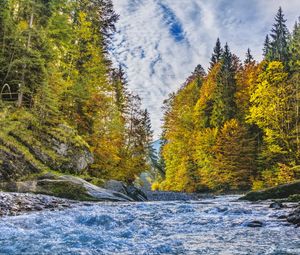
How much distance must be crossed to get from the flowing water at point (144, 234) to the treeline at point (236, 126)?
21397 mm

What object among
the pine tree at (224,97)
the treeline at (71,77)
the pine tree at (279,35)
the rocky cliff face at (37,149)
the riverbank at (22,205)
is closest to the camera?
the riverbank at (22,205)

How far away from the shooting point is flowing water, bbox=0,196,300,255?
545 cm

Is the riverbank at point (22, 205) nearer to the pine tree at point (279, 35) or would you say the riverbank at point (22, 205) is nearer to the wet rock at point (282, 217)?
the wet rock at point (282, 217)

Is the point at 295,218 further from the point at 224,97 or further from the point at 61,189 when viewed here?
the point at 224,97

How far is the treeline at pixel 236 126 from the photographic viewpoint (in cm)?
3142

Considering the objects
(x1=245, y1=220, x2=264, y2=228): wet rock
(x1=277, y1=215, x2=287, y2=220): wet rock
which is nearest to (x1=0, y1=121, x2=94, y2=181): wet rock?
(x1=245, y1=220, x2=264, y2=228): wet rock

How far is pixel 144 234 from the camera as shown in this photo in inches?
A: 275

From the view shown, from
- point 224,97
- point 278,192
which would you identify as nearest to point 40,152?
point 278,192

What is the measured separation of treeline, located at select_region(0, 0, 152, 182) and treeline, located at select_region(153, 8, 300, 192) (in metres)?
6.95

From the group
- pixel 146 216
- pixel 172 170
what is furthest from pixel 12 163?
pixel 172 170

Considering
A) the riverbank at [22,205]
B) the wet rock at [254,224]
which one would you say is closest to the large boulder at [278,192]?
the wet rock at [254,224]

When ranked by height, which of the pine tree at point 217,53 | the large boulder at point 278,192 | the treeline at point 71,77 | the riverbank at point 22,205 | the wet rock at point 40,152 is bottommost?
the large boulder at point 278,192

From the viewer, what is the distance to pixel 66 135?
22.0 m

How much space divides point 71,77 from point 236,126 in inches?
704
